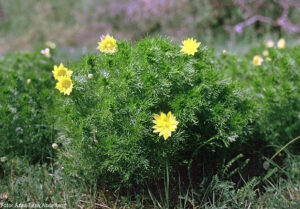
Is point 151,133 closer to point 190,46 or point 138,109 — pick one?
point 138,109

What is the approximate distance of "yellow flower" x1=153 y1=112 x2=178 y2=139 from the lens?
1.71 metres

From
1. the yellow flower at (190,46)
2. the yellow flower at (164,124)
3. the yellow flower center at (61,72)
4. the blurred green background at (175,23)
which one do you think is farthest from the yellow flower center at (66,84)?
the blurred green background at (175,23)

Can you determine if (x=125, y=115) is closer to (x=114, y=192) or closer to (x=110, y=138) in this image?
(x=110, y=138)

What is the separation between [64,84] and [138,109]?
1.46 feet

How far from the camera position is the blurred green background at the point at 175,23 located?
596 centimetres

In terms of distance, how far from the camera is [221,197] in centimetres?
204

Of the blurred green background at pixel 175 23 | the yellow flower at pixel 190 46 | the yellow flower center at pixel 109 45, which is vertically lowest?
the yellow flower at pixel 190 46

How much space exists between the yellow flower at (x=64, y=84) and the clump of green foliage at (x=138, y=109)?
0.04 meters

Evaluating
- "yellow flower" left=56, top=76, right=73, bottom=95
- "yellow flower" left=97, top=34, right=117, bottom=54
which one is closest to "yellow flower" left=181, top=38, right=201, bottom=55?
"yellow flower" left=97, top=34, right=117, bottom=54

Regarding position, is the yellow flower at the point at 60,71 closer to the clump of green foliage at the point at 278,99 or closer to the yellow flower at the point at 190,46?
the yellow flower at the point at 190,46

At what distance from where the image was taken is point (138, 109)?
5.84 ft

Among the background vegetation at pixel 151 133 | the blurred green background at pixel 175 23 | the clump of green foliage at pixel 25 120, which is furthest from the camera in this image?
the blurred green background at pixel 175 23

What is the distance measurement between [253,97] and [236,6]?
168 inches

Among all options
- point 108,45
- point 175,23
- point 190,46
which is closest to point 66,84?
point 108,45
